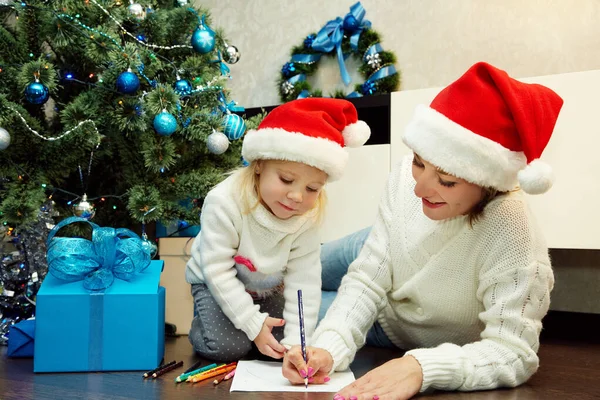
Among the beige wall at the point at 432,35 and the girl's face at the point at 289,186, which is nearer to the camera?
the girl's face at the point at 289,186

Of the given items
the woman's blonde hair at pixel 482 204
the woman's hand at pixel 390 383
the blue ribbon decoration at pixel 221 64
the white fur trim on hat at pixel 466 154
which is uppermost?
the blue ribbon decoration at pixel 221 64

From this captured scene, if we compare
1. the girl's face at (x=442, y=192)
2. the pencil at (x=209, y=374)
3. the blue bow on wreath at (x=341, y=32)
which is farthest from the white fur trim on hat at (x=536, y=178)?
the blue bow on wreath at (x=341, y=32)

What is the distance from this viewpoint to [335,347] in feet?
3.76

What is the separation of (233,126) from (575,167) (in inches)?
41.6

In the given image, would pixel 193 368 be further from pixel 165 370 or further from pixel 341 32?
pixel 341 32

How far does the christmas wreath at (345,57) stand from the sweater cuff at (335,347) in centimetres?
137

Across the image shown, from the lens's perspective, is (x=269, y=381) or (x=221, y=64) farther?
(x=221, y=64)

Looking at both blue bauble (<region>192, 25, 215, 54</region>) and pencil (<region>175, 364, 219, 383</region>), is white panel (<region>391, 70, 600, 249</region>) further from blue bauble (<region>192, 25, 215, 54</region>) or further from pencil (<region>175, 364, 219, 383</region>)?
pencil (<region>175, 364, 219, 383</region>)

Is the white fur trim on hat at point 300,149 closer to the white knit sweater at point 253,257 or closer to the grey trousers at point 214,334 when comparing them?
the white knit sweater at point 253,257

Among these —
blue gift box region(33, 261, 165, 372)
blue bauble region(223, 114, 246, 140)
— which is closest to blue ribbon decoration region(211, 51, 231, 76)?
blue bauble region(223, 114, 246, 140)

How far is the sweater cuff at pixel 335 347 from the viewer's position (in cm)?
114

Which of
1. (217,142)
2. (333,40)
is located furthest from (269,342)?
(333,40)

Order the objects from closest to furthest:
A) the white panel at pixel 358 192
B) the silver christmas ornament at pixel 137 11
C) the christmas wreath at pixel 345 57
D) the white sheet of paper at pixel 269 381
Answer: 1. the white sheet of paper at pixel 269 381
2. the silver christmas ornament at pixel 137 11
3. the white panel at pixel 358 192
4. the christmas wreath at pixel 345 57

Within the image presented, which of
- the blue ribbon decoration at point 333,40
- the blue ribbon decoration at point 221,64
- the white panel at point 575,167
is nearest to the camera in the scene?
A: the white panel at point 575,167
